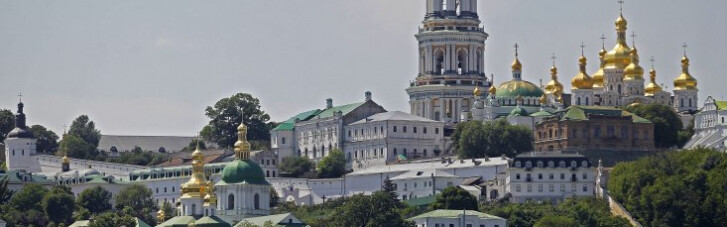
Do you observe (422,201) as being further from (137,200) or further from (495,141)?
(137,200)

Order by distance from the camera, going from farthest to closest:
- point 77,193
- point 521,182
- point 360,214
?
1. point 77,193
2. point 521,182
3. point 360,214

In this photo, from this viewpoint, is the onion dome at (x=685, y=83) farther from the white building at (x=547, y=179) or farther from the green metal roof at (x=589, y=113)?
the white building at (x=547, y=179)

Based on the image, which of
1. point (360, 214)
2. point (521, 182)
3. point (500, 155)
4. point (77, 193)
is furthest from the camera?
point (77, 193)

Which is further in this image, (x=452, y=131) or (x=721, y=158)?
(x=452, y=131)

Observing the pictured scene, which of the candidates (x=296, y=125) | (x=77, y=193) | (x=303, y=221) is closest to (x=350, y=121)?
(x=296, y=125)

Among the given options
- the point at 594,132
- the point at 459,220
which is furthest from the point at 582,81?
the point at 459,220

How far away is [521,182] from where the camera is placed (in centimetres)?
12950

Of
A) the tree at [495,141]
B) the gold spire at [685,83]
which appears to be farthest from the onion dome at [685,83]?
the tree at [495,141]

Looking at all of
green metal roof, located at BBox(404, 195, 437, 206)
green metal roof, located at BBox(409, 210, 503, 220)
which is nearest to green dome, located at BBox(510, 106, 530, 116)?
green metal roof, located at BBox(404, 195, 437, 206)

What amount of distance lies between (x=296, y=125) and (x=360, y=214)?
35582 mm

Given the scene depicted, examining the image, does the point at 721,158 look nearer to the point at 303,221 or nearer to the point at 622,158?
the point at 622,158

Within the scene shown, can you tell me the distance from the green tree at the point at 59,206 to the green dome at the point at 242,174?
48.9 feet

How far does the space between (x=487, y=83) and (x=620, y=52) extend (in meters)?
9.07

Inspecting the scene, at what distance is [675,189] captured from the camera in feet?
401
